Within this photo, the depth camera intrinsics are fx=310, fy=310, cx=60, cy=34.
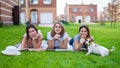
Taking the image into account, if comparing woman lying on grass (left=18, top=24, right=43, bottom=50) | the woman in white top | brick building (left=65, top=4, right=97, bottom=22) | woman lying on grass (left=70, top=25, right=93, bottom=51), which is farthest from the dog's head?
brick building (left=65, top=4, right=97, bottom=22)

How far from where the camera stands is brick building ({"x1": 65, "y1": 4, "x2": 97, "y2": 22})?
8312cm

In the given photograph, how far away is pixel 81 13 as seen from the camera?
85.0m

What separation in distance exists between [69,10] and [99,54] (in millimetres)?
77103

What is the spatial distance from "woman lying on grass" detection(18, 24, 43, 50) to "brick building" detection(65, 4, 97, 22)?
73124 mm

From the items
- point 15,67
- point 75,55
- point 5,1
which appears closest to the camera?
point 15,67

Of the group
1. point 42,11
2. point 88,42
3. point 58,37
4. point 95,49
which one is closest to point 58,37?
point 58,37

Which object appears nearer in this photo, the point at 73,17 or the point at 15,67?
the point at 15,67

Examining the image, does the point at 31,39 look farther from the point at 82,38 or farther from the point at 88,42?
the point at 88,42

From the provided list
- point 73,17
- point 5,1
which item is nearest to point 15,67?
point 5,1

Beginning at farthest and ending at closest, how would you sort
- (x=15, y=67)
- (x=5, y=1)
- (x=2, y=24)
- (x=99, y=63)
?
(x=5, y=1) → (x=2, y=24) → (x=99, y=63) → (x=15, y=67)

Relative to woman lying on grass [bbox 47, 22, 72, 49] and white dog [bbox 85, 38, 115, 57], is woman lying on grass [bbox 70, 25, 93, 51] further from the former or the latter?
white dog [bbox 85, 38, 115, 57]

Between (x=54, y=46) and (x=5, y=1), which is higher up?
(x=5, y=1)

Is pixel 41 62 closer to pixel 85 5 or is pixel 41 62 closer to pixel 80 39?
pixel 80 39

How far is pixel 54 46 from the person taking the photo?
9625mm
